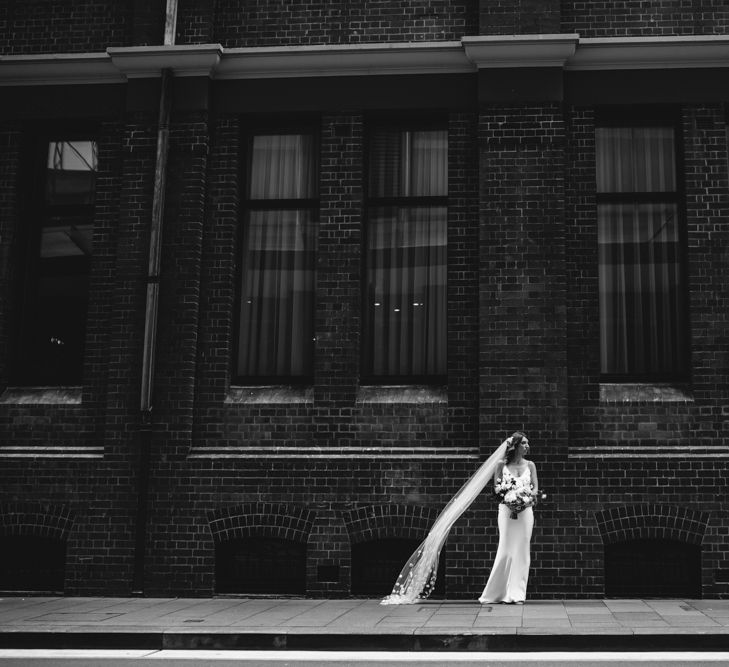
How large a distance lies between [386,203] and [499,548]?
15.1ft

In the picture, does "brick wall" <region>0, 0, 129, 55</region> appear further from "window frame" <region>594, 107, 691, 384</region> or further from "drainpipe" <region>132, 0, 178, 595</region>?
"window frame" <region>594, 107, 691, 384</region>

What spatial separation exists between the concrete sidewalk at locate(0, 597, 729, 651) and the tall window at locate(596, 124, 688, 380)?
9.82 ft

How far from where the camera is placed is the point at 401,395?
40.3 ft

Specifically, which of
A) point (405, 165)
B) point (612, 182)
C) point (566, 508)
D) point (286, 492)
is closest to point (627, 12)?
point (612, 182)

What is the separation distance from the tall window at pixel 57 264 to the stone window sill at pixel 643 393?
6599 mm

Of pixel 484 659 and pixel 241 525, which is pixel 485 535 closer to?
pixel 241 525

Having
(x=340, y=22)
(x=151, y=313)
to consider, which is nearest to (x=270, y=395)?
(x=151, y=313)

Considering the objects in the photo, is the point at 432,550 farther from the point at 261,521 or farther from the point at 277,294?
the point at 277,294

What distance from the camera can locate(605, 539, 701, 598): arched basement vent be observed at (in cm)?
1143

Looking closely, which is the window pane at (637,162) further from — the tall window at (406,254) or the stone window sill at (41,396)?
the stone window sill at (41,396)

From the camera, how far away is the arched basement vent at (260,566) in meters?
11.9

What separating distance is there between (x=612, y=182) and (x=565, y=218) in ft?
2.85

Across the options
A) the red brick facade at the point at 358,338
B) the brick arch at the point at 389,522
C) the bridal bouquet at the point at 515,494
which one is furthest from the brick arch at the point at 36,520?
the bridal bouquet at the point at 515,494

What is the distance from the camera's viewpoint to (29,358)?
13211mm
